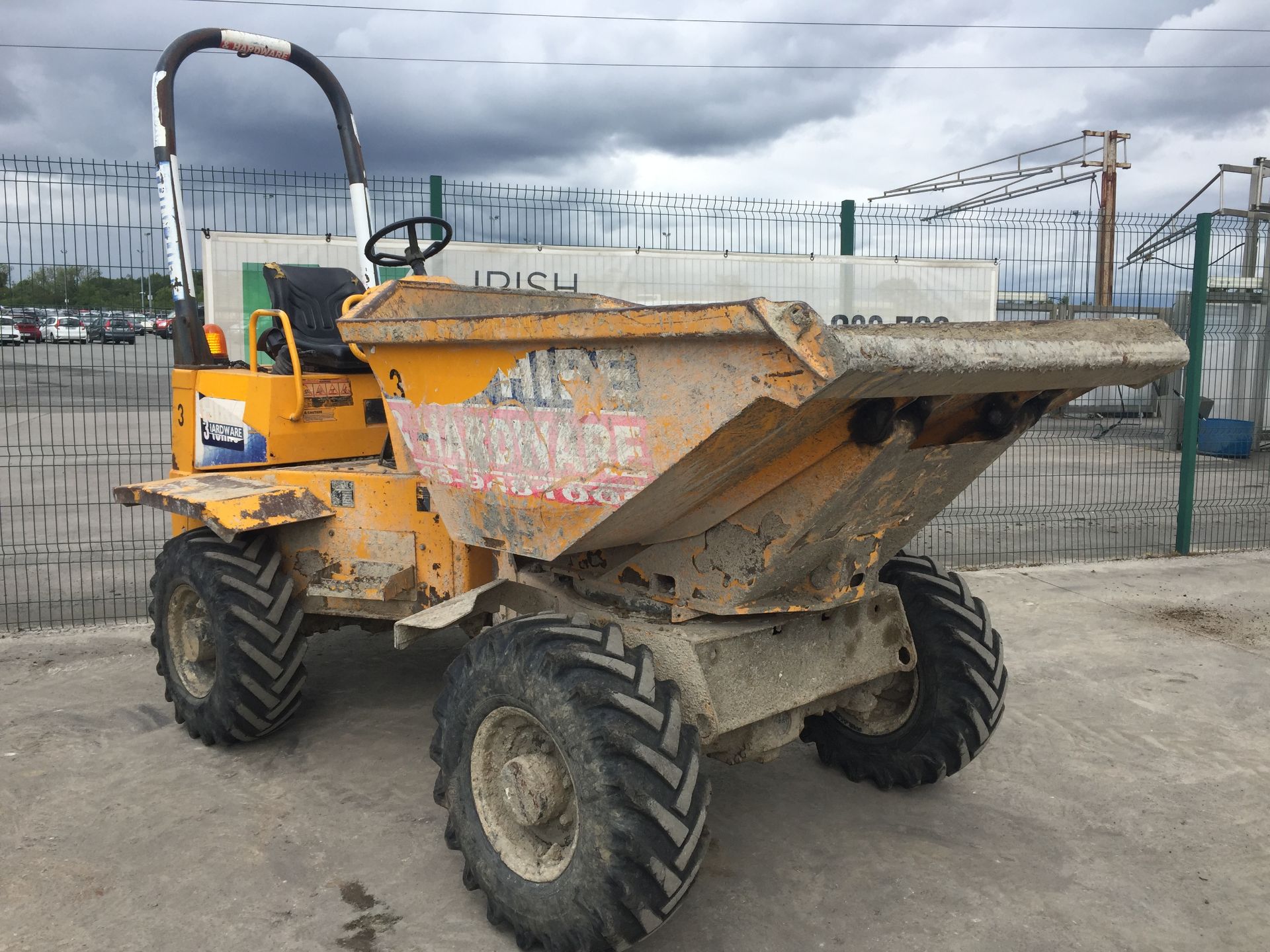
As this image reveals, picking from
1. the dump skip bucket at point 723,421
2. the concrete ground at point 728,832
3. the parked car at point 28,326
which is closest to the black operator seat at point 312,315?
the dump skip bucket at point 723,421

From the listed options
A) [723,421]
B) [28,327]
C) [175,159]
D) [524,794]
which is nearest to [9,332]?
[28,327]

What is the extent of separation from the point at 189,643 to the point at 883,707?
9.83 ft

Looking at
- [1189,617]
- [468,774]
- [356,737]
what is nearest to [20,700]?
[356,737]

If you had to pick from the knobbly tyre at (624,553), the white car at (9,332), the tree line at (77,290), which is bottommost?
the knobbly tyre at (624,553)

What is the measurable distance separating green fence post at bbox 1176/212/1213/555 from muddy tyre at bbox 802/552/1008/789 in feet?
16.4

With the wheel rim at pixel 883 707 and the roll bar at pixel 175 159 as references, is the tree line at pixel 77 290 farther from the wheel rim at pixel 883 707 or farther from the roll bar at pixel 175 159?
the wheel rim at pixel 883 707

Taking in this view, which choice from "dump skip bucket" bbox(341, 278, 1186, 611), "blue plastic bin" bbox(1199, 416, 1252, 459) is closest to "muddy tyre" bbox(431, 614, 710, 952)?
"dump skip bucket" bbox(341, 278, 1186, 611)

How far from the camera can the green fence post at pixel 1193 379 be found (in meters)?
7.75

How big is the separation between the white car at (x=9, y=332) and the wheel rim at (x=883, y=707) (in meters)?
5.36

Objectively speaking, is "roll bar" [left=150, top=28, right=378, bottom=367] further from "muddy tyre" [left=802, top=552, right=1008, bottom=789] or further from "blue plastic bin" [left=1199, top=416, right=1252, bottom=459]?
"blue plastic bin" [left=1199, top=416, right=1252, bottom=459]

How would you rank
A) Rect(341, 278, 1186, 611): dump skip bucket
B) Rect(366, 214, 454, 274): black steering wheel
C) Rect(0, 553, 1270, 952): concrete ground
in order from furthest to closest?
Rect(366, 214, 454, 274): black steering wheel → Rect(0, 553, 1270, 952): concrete ground → Rect(341, 278, 1186, 611): dump skip bucket

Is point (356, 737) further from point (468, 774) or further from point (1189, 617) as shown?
point (1189, 617)

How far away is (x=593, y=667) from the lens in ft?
8.90

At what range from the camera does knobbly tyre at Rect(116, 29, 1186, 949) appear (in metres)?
2.53
